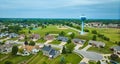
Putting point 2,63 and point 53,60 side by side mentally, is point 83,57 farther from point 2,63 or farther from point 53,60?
point 2,63

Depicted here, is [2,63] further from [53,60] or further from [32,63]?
[53,60]

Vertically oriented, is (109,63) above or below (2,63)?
below

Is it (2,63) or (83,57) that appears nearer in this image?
(2,63)

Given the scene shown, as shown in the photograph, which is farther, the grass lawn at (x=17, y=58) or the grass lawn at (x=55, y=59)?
the grass lawn at (x=55, y=59)

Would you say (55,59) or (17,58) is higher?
(17,58)

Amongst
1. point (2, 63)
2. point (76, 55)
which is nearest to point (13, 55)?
point (2, 63)

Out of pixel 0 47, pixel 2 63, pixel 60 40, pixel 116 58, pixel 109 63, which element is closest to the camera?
pixel 2 63

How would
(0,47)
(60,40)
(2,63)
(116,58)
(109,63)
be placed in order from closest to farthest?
(2,63) → (109,63) → (116,58) → (0,47) → (60,40)

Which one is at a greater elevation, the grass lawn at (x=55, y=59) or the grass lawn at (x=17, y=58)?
the grass lawn at (x=17, y=58)

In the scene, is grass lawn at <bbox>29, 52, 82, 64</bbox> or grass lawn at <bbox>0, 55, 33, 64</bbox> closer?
grass lawn at <bbox>0, 55, 33, 64</bbox>

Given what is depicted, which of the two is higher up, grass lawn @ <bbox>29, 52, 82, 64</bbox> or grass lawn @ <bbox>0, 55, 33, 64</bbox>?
grass lawn @ <bbox>0, 55, 33, 64</bbox>

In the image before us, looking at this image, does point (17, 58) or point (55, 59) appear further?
point (55, 59)
